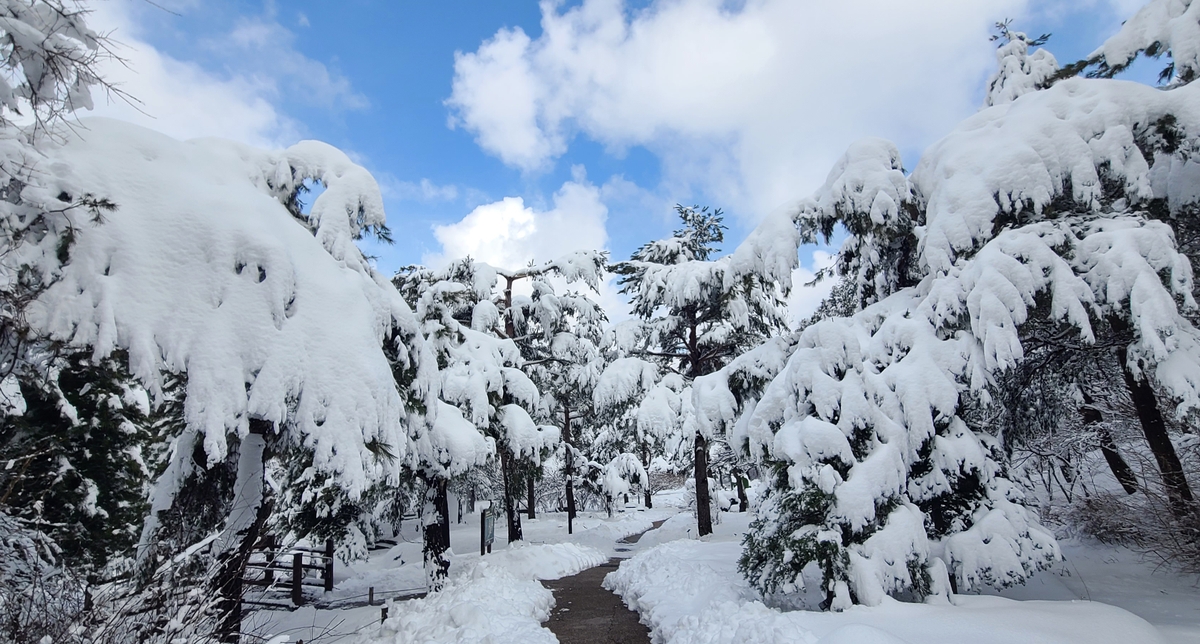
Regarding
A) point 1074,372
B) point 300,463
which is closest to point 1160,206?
point 1074,372

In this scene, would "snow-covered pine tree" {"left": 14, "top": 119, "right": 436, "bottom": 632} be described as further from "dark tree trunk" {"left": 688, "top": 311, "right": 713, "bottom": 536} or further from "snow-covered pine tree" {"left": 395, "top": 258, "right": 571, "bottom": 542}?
"dark tree trunk" {"left": 688, "top": 311, "right": 713, "bottom": 536}

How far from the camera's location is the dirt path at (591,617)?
331 inches

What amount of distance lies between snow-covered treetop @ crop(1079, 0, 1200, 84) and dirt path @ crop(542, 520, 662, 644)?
10.4 m

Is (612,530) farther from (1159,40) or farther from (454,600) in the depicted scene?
(1159,40)

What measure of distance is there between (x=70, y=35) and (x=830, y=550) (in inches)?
325

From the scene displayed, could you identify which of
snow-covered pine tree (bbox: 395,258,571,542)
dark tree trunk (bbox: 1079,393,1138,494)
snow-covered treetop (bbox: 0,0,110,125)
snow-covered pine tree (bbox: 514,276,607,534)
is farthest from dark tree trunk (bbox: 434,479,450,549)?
dark tree trunk (bbox: 1079,393,1138,494)

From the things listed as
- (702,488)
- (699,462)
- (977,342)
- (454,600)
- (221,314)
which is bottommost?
(454,600)

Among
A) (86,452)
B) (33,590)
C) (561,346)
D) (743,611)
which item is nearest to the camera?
(33,590)

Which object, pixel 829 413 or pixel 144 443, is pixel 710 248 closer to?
pixel 829 413

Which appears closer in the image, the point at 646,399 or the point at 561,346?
the point at 646,399

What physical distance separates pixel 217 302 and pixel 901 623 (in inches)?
292

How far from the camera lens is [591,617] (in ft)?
31.9

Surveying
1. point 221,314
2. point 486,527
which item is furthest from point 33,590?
point 486,527

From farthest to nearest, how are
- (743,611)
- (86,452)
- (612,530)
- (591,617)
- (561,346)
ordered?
(612,530), (561,346), (591,617), (743,611), (86,452)
